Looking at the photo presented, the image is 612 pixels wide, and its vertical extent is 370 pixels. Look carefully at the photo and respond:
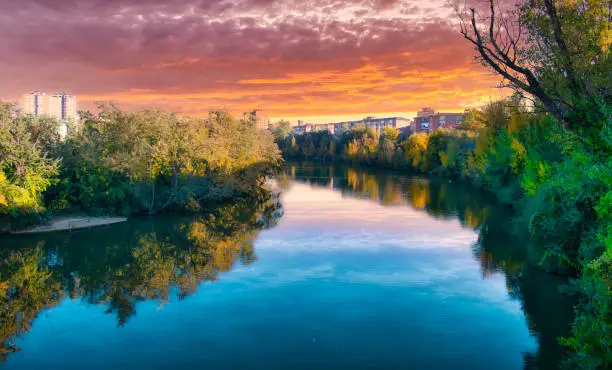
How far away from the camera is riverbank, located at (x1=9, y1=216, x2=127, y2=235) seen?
988 inches

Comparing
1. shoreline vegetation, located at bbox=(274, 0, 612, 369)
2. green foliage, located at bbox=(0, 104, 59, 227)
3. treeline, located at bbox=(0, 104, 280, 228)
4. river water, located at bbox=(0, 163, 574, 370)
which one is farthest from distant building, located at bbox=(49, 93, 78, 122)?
shoreline vegetation, located at bbox=(274, 0, 612, 369)

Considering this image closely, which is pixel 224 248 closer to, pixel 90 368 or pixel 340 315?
pixel 340 315

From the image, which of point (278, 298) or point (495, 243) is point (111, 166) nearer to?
point (278, 298)

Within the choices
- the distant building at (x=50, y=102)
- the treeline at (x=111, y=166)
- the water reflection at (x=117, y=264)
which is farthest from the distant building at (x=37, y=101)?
the water reflection at (x=117, y=264)

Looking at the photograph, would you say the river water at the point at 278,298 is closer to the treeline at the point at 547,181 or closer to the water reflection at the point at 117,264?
the water reflection at the point at 117,264

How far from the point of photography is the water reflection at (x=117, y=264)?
1556cm

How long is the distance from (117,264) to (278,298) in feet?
25.1

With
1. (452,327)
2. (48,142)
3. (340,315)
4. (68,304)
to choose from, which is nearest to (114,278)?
(68,304)

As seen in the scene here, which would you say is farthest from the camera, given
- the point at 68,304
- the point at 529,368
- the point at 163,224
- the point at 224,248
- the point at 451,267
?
the point at 163,224

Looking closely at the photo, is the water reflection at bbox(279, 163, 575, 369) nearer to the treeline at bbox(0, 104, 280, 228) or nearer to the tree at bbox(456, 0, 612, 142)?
the tree at bbox(456, 0, 612, 142)

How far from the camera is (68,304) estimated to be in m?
15.4

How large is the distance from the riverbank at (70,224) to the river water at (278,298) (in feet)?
3.48

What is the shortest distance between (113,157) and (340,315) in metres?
20.5

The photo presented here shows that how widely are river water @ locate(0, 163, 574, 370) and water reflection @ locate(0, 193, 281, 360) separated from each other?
3.1 inches
